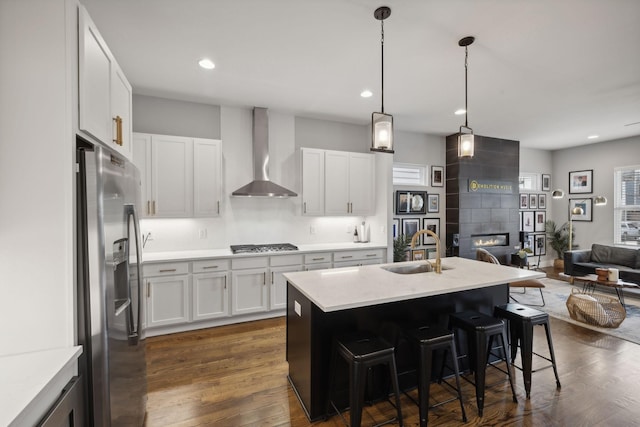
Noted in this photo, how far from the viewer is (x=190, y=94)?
3.63 meters

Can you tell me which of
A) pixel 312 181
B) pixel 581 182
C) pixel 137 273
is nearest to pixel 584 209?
pixel 581 182

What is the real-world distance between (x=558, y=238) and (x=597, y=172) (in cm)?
165

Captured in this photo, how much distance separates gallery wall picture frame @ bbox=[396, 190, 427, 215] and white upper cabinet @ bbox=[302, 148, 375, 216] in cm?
92

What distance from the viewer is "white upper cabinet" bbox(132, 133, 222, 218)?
135 inches

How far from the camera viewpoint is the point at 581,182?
6.66m

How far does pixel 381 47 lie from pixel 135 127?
3.11 metres

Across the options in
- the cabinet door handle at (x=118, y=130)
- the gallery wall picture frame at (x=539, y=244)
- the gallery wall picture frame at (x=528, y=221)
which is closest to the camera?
the cabinet door handle at (x=118, y=130)

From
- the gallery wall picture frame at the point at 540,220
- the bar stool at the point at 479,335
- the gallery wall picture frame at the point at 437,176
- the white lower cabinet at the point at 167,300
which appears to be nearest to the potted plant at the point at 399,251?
the gallery wall picture frame at the point at 437,176

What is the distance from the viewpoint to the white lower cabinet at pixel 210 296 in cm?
347

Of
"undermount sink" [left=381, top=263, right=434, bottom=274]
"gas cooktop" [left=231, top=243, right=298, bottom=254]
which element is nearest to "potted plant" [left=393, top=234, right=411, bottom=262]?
"gas cooktop" [left=231, top=243, right=298, bottom=254]

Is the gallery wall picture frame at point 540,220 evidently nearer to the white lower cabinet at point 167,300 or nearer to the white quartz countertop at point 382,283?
the white quartz countertop at point 382,283

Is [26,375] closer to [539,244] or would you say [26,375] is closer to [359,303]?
[359,303]

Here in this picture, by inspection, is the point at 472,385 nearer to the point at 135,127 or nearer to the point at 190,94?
the point at 190,94

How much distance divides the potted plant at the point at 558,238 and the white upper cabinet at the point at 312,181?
6247 millimetres
